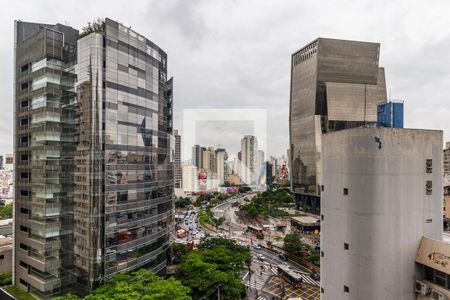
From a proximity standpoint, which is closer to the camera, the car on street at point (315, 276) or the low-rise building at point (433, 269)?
the low-rise building at point (433, 269)

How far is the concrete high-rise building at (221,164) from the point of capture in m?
63.1

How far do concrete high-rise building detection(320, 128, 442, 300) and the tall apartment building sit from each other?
586 inches

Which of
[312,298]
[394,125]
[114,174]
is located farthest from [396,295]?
[114,174]

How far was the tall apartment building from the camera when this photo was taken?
1806cm

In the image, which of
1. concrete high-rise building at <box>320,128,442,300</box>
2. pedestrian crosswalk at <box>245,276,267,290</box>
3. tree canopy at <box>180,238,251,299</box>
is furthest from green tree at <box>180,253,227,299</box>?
concrete high-rise building at <box>320,128,442,300</box>

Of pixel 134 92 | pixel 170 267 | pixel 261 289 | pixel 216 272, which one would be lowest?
pixel 261 289

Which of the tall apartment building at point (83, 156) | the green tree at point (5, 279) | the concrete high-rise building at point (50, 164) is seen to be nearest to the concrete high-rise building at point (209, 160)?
the tall apartment building at point (83, 156)

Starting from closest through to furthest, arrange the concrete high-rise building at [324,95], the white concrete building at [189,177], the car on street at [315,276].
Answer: the car on street at [315,276] < the concrete high-rise building at [324,95] < the white concrete building at [189,177]

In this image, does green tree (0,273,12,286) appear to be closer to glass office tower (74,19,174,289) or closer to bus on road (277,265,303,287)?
glass office tower (74,19,174,289)

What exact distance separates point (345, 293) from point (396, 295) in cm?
166

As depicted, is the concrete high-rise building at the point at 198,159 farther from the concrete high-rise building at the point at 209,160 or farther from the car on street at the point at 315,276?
the car on street at the point at 315,276

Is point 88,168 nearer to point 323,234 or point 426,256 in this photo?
point 323,234

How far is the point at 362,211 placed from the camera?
31.4 feet

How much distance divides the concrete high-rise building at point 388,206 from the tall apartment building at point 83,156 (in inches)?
586
